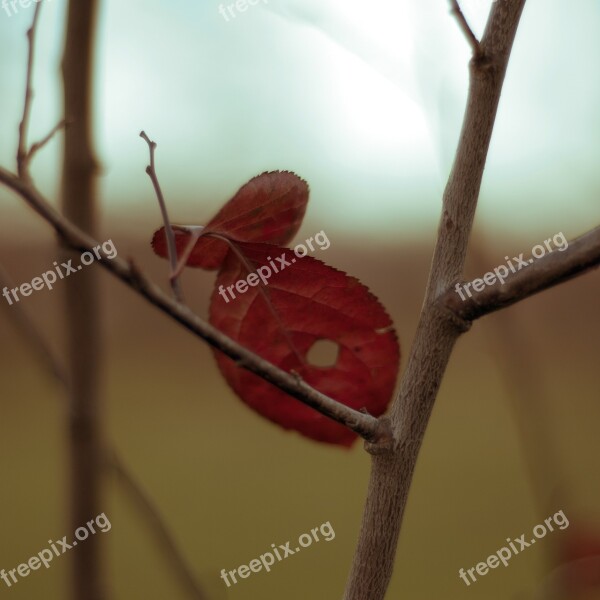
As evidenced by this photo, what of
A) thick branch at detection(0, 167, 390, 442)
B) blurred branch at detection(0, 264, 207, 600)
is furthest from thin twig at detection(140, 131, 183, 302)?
blurred branch at detection(0, 264, 207, 600)

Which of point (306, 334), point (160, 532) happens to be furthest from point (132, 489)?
point (306, 334)

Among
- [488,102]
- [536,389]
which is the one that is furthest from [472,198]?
[536,389]

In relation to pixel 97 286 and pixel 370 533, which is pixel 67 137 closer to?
pixel 97 286

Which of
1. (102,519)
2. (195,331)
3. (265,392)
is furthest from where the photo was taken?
(102,519)

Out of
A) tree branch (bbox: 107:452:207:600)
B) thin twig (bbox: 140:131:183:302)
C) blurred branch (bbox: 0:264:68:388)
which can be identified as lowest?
tree branch (bbox: 107:452:207:600)

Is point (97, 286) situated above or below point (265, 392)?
above

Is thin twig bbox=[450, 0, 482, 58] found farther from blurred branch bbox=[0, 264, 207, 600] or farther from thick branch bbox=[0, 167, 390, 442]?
blurred branch bbox=[0, 264, 207, 600]

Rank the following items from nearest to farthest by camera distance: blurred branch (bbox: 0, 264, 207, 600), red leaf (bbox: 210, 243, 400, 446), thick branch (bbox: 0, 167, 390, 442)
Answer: thick branch (bbox: 0, 167, 390, 442)
red leaf (bbox: 210, 243, 400, 446)
blurred branch (bbox: 0, 264, 207, 600)
